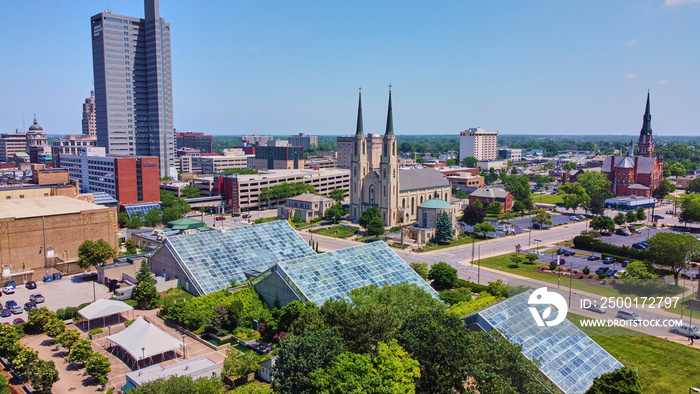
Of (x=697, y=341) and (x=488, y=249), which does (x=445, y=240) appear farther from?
(x=697, y=341)

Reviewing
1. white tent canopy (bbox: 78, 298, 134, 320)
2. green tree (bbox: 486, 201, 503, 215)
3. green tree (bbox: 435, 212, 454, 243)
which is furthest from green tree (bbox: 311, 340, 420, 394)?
green tree (bbox: 486, 201, 503, 215)

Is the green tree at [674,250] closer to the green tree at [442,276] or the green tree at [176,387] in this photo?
the green tree at [442,276]

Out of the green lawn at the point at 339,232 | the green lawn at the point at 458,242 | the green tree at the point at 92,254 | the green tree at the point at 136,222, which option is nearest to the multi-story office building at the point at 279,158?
the green lawn at the point at 339,232

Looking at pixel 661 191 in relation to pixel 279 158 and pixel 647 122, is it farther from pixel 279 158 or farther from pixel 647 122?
pixel 279 158

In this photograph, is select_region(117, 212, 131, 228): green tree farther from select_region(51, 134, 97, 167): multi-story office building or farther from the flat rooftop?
select_region(51, 134, 97, 167): multi-story office building

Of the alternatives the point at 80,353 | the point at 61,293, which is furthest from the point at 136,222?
the point at 80,353
